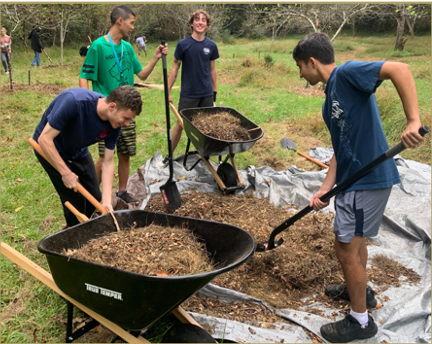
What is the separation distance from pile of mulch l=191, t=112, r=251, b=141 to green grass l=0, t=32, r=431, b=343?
972 mm

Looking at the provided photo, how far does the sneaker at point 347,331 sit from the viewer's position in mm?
2203

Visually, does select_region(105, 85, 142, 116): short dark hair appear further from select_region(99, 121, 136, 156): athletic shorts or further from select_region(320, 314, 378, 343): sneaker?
select_region(320, 314, 378, 343): sneaker

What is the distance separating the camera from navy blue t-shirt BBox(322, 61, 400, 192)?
6.37 feet

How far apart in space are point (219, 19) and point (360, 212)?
2037 centimetres

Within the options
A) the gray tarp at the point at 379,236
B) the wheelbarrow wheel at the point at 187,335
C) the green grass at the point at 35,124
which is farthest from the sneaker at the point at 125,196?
the wheelbarrow wheel at the point at 187,335

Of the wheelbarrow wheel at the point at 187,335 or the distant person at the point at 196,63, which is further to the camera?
the distant person at the point at 196,63

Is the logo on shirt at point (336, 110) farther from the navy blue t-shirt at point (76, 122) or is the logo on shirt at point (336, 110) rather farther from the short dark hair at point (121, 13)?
the short dark hair at point (121, 13)

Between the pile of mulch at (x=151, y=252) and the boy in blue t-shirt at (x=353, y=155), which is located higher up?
the boy in blue t-shirt at (x=353, y=155)

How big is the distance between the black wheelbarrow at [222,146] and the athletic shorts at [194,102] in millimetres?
365

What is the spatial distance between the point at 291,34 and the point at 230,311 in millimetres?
29065

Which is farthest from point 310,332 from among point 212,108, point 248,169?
point 212,108

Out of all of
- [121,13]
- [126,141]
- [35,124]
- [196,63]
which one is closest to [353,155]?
[126,141]

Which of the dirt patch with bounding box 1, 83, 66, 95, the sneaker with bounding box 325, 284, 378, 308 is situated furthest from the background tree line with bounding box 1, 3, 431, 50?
the sneaker with bounding box 325, 284, 378, 308

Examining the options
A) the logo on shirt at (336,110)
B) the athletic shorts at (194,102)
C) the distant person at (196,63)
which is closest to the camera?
the logo on shirt at (336,110)
